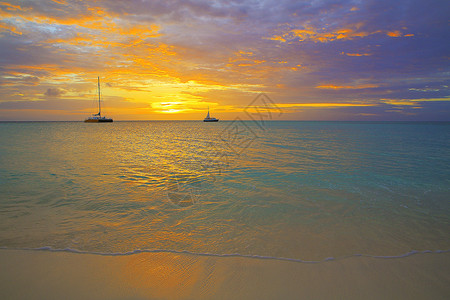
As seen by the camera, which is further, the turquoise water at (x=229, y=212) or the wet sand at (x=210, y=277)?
the turquoise water at (x=229, y=212)

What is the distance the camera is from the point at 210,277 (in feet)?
11.9

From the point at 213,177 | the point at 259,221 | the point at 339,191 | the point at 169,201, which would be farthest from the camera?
the point at 213,177

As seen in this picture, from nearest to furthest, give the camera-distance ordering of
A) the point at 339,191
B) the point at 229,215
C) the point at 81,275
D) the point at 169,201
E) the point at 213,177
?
the point at 81,275 < the point at 229,215 < the point at 169,201 < the point at 339,191 < the point at 213,177

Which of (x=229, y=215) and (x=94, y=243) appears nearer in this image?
(x=94, y=243)

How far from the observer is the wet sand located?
3.25 m

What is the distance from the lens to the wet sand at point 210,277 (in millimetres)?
3252

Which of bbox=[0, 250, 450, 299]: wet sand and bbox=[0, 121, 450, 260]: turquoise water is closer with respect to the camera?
bbox=[0, 250, 450, 299]: wet sand

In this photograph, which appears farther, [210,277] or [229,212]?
[229,212]

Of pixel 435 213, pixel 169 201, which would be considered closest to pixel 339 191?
pixel 435 213

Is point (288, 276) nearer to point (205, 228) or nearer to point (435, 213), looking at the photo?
point (205, 228)

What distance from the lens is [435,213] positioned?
675cm

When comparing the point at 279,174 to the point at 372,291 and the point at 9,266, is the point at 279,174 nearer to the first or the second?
the point at 372,291

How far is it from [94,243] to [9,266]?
1316 mm

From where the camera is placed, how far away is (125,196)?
8133 millimetres
